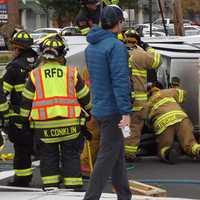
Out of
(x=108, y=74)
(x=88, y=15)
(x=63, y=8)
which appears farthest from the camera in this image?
(x=63, y=8)

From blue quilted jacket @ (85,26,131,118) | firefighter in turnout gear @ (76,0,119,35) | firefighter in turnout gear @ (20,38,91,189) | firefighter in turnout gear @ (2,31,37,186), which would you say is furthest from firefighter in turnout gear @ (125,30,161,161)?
blue quilted jacket @ (85,26,131,118)

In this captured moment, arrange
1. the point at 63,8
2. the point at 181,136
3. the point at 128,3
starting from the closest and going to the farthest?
A: 1. the point at 181,136
2. the point at 128,3
3. the point at 63,8

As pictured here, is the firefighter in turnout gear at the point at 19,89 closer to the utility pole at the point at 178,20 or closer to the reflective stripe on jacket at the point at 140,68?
the reflective stripe on jacket at the point at 140,68

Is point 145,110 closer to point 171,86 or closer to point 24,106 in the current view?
point 171,86

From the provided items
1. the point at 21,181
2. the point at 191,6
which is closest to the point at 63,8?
the point at 191,6

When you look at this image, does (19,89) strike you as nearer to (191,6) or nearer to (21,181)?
(21,181)

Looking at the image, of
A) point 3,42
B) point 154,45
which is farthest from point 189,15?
point 154,45

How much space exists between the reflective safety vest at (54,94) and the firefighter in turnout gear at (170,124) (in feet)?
7.93

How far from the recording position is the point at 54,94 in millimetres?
6816

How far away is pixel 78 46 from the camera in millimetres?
9477

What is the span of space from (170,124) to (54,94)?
269 centimetres

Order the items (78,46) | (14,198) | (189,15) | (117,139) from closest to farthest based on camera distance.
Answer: (117,139)
(14,198)
(78,46)
(189,15)

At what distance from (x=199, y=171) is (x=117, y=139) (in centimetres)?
285

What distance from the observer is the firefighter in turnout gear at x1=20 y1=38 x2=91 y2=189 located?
22.4ft
